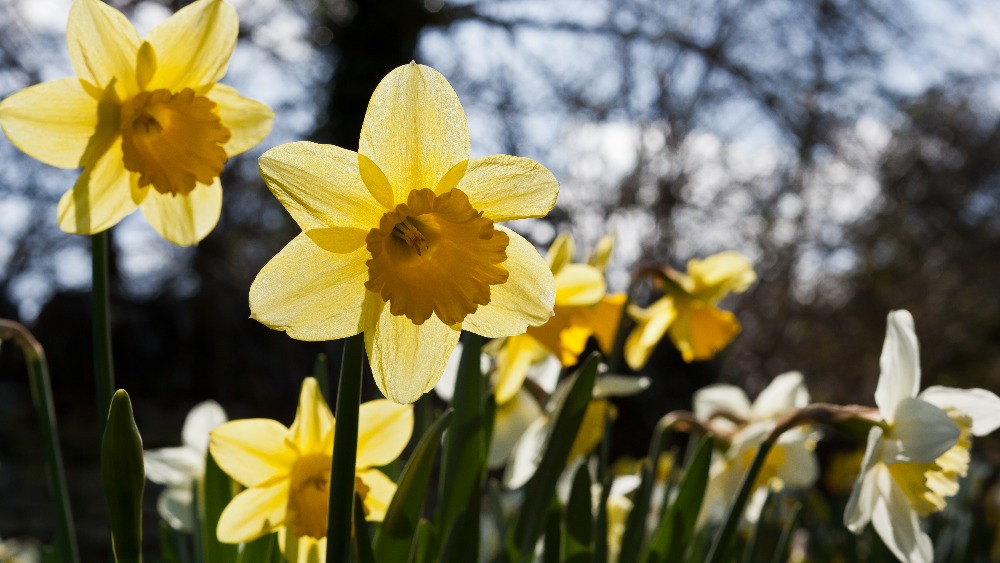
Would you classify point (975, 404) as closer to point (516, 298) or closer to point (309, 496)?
point (516, 298)

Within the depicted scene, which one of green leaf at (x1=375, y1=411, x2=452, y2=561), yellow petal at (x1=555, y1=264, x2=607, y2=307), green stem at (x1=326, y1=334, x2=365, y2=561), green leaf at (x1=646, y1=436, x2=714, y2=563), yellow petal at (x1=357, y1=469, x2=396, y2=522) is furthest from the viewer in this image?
yellow petal at (x1=555, y1=264, x2=607, y2=307)

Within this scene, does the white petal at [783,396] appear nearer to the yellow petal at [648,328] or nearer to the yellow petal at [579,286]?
the yellow petal at [648,328]

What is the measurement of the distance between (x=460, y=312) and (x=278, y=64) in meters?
5.94

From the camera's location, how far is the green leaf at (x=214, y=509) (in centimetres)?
101

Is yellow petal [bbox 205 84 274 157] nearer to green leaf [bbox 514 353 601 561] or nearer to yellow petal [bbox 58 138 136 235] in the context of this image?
yellow petal [bbox 58 138 136 235]

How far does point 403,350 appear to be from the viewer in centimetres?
73

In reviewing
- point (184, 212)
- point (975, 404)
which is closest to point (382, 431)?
point (184, 212)

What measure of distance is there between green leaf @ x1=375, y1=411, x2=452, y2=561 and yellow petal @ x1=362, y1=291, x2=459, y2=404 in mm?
133

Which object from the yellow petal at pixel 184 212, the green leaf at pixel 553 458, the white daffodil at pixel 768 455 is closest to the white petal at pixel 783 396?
the white daffodil at pixel 768 455

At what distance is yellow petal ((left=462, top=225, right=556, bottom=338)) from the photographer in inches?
29.3

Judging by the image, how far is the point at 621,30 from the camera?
6.27 metres

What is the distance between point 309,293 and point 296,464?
310 mm

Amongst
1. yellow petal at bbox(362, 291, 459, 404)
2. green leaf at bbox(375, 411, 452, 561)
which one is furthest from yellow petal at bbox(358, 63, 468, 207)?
green leaf at bbox(375, 411, 452, 561)

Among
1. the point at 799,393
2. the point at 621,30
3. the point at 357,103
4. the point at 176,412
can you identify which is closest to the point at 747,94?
the point at 621,30
